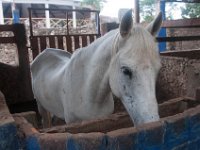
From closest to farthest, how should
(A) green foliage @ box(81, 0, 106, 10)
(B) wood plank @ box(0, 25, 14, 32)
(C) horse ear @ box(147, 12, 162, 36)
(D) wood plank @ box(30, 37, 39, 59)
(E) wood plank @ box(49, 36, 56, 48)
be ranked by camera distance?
(C) horse ear @ box(147, 12, 162, 36)
(B) wood plank @ box(0, 25, 14, 32)
(D) wood plank @ box(30, 37, 39, 59)
(E) wood plank @ box(49, 36, 56, 48)
(A) green foliage @ box(81, 0, 106, 10)

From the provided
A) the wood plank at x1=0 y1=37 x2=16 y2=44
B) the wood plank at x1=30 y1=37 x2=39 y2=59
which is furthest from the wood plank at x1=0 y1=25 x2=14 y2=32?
the wood plank at x1=30 y1=37 x2=39 y2=59

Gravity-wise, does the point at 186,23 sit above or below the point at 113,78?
above

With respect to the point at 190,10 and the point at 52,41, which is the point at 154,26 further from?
the point at 190,10

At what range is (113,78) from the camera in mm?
1877

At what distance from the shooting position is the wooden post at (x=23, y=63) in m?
4.30

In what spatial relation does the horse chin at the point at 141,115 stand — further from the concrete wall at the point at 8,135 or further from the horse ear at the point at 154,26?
the concrete wall at the point at 8,135

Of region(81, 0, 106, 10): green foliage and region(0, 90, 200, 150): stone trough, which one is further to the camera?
region(81, 0, 106, 10): green foliage

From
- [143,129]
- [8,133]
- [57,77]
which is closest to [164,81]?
[57,77]

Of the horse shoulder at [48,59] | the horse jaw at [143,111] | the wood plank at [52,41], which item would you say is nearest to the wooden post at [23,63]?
the horse shoulder at [48,59]

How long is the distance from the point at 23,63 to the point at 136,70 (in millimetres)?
3226

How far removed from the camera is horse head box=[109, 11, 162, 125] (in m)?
1.52

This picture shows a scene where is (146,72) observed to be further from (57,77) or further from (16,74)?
(16,74)

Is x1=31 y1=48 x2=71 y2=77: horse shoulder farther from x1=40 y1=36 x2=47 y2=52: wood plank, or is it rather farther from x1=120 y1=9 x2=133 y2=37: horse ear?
x1=120 y1=9 x2=133 y2=37: horse ear

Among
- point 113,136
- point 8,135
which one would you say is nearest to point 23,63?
point 8,135
